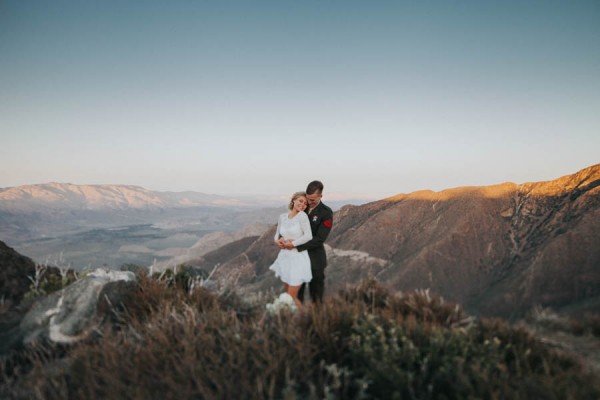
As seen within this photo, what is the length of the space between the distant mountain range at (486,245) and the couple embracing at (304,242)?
2792cm

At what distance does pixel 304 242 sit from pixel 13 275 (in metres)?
6.69

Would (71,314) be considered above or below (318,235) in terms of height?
below

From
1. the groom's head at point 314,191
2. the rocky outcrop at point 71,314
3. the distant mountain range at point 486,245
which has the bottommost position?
the distant mountain range at point 486,245

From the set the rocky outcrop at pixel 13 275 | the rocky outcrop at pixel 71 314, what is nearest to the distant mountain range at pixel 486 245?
the rocky outcrop at pixel 13 275

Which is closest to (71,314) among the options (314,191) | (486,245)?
(314,191)

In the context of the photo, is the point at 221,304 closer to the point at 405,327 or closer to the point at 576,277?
the point at 405,327

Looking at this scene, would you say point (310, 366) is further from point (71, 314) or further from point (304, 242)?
point (71, 314)

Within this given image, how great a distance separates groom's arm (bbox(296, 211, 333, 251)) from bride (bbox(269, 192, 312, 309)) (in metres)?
0.12

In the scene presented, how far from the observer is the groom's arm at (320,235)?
6.09m

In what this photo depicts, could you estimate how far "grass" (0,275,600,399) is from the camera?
2.62 metres

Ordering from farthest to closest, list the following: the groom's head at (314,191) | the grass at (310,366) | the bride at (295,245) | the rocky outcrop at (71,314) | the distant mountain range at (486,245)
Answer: the distant mountain range at (486,245), the groom's head at (314,191), the bride at (295,245), the rocky outcrop at (71,314), the grass at (310,366)

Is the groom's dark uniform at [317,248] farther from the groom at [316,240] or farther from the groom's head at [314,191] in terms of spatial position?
the groom's head at [314,191]

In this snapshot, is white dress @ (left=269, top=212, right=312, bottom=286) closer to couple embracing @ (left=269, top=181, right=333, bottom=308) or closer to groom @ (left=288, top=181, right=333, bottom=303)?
couple embracing @ (left=269, top=181, right=333, bottom=308)

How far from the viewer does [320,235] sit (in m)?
6.21
